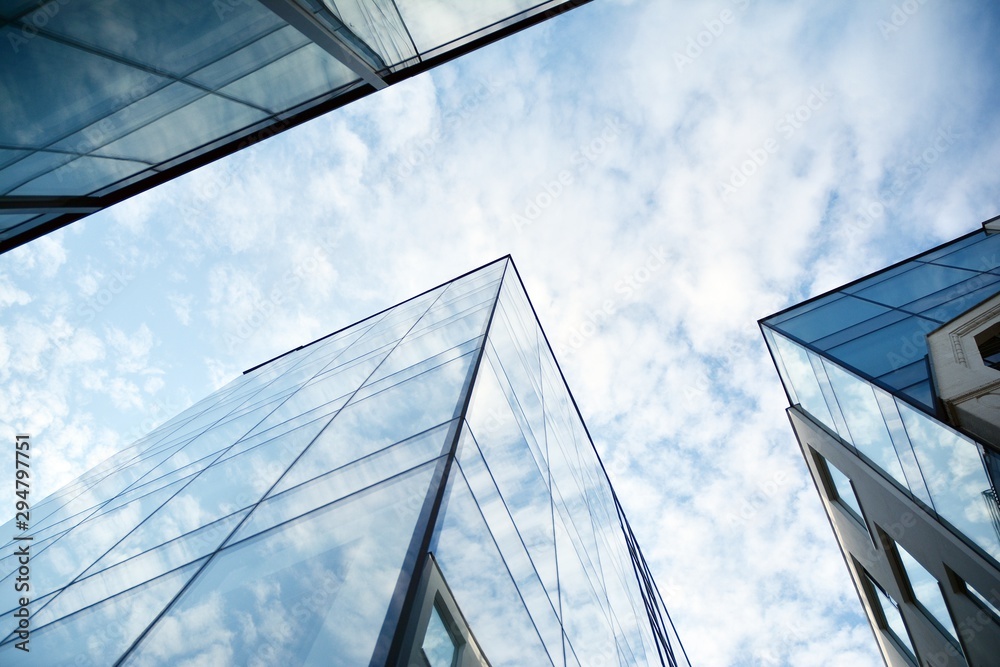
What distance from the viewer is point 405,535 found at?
448 cm

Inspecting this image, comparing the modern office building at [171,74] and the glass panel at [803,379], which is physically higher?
the modern office building at [171,74]

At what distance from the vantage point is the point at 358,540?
15.3 feet

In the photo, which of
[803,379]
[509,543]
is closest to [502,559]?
[509,543]

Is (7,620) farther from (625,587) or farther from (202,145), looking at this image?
(625,587)

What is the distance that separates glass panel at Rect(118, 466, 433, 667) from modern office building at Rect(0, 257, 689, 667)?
0.05ft

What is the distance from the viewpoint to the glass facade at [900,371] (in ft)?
32.8

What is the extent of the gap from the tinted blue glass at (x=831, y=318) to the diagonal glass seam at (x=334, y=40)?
46.9 ft

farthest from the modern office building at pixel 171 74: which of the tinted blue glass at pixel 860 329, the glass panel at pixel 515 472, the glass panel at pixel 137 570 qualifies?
the tinted blue glass at pixel 860 329

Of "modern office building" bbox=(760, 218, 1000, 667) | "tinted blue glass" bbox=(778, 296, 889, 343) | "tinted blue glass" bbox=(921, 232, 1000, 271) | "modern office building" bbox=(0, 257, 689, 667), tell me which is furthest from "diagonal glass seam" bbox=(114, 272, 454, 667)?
"tinted blue glass" bbox=(921, 232, 1000, 271)

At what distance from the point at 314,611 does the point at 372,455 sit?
2302mm

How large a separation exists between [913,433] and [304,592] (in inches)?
471

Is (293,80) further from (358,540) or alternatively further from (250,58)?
(358,540)

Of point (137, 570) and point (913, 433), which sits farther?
point (913, 433)

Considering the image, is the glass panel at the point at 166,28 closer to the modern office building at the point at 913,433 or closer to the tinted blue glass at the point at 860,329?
the modern office building at the point at 913,433
